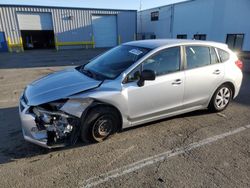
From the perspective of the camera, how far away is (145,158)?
9.86 feet

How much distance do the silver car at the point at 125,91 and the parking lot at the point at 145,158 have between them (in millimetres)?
269

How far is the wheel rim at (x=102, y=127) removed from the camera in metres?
3.26

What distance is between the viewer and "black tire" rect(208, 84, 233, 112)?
4.47m

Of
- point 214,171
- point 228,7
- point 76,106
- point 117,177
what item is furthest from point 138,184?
point 228,7

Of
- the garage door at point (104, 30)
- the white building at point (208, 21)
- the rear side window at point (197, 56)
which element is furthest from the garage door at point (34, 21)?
the rear side window at point (197, 56)

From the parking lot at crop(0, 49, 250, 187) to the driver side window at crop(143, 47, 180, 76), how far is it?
1.13 m

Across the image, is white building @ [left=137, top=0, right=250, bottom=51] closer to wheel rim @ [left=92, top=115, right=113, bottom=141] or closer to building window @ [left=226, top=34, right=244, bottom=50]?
building window @ [left=226, top=34, right=244, bottom=50]

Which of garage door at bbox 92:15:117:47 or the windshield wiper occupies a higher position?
garage door at bbox 92:15:117:47

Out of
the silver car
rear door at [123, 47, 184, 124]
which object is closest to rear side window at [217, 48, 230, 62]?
the silver car

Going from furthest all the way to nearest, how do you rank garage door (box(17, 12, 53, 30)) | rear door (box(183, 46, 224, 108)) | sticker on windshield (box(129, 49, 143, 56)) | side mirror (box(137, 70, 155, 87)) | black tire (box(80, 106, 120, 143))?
garage door (box(17, 12, 53, 30)) → rear door (box(183, 46, 224, 108)) → sticker on windshield (box(129, 49, 143, 56)) → side mirror (box(137, 70, 155, 87)) → black tire (box(80, 106, 120, 143))

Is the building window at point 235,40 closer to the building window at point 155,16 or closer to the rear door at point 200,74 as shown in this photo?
the building window at point 155,16

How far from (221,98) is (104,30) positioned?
26472mm

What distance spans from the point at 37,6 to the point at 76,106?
25.5 meters

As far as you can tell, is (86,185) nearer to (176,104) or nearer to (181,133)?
(181,133)
